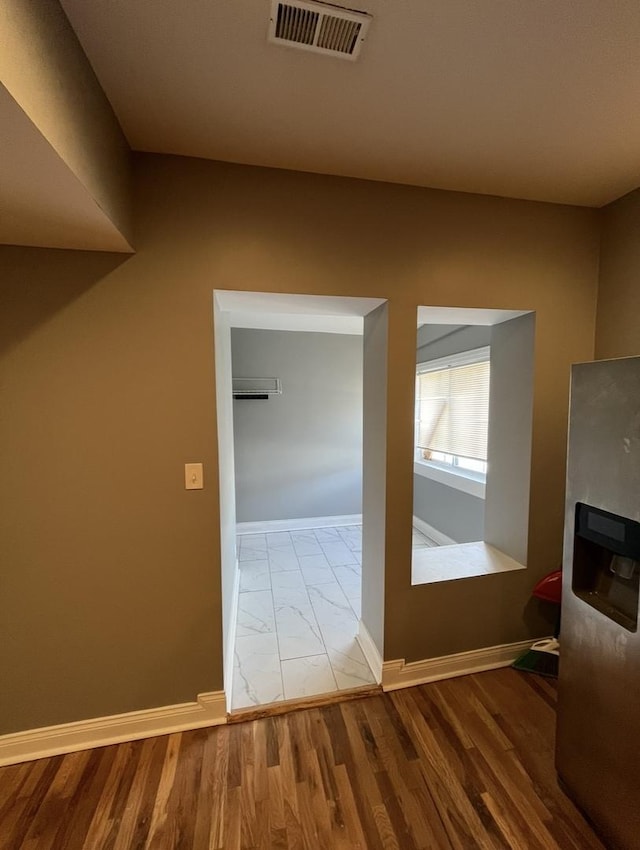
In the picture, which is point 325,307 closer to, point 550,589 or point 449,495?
point 550,589

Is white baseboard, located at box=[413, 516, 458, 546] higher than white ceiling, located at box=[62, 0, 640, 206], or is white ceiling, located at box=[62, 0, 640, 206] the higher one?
white ceiling, located at box=[62, 0, 640, 206]

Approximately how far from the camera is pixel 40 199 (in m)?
1.11

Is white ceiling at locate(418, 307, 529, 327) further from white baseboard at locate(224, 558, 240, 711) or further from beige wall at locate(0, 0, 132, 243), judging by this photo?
white baseboard at locate(224, 558, 240, 711)

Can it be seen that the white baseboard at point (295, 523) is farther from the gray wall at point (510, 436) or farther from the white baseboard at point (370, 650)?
the gray wall at point (510, 436)

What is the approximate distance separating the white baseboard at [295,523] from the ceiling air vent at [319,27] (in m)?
4.00

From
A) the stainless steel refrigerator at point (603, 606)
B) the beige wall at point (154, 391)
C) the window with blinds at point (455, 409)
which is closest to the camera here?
the stainless steel refrigerator at point (603, 606)

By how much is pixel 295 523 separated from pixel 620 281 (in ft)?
12.0

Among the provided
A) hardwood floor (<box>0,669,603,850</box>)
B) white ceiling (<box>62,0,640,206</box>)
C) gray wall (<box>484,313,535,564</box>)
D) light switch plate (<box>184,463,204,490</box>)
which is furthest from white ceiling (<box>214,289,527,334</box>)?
hardwood floor (<box>0,669,603,850</box>)

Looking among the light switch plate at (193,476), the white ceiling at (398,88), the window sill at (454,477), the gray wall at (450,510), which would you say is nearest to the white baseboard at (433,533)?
the gray wall at (450,510)

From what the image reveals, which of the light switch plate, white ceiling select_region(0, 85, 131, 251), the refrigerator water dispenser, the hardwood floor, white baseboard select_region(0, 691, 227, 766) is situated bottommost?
the hardwood floor

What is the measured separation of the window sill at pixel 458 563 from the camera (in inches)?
80.6

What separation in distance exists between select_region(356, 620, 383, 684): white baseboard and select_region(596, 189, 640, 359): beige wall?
2.08 meters

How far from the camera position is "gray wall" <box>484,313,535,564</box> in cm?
209

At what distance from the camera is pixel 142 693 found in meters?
1.70
